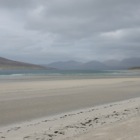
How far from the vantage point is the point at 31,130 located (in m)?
9.13

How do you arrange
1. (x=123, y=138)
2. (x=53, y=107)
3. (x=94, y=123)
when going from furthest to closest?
(x=53, y=107)
(x=94, y=123)
(x=123, y=138)

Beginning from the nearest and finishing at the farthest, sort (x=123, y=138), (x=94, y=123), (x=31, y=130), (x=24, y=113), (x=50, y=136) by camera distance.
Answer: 1. (x=123, y=138)
2. (x=50, y=136)
3. (x=31, y=130)
4. (x=94, y=123)
5. (x=24, y=113)

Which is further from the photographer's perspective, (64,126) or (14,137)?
(64,126)

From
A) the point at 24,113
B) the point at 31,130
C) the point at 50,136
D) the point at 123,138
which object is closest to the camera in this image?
the point at 123,138

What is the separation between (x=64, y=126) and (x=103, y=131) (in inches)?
67.2

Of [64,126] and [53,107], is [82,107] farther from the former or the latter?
[64,126]

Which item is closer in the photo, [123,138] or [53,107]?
[123,138]

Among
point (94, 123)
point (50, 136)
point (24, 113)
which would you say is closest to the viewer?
point (50, 136)

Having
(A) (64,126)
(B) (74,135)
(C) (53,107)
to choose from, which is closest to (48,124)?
(A) (64,126)

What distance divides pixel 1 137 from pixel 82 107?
24.1 ft

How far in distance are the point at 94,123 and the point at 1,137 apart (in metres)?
3.17

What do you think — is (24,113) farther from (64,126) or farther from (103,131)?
(103,131)

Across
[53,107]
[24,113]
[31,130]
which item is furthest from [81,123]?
[53,107]

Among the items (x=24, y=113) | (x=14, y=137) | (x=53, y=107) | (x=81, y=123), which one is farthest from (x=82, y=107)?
(x=14, y=137)
